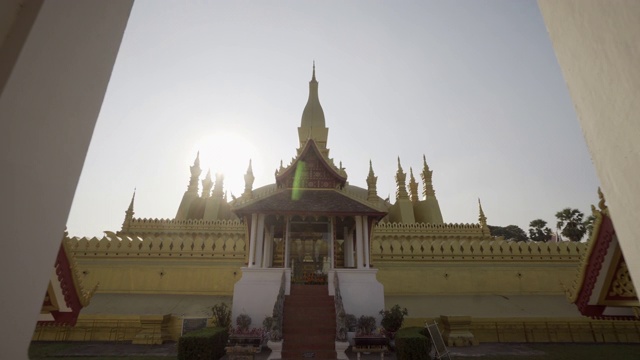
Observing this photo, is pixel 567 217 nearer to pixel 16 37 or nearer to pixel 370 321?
pixel 370 321

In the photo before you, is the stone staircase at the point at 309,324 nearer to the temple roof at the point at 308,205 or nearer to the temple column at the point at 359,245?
the temple column at the point at 359,245

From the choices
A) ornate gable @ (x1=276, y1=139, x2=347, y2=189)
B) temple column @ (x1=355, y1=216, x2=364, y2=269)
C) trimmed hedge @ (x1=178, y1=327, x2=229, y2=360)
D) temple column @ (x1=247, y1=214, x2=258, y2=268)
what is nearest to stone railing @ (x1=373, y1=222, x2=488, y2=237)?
ornate gable @ (x1=276, y1=139, x2=347, y2=189)

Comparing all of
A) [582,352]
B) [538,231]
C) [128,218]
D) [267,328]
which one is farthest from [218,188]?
[538,231]

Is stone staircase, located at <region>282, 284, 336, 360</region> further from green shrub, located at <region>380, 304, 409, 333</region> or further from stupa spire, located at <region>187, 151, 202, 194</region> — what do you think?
stupa spire, located at <region>187, 151, 202, 194</region>

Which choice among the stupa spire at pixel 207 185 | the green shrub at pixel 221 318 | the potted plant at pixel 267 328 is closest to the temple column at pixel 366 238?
the potted plant at pixel 267 328

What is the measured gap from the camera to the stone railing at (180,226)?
2108cm

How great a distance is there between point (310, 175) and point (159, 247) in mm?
7721

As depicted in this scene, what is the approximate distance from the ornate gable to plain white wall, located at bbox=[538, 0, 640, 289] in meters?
14.4

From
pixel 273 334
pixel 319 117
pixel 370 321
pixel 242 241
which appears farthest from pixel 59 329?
pixel 319 117

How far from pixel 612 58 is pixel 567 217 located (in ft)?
138

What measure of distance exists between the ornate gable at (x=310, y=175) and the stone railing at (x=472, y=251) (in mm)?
3585

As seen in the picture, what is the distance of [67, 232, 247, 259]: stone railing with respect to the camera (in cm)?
1487

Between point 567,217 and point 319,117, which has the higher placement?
point 319,117

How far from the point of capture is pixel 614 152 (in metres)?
1.59
